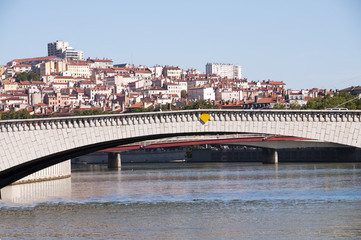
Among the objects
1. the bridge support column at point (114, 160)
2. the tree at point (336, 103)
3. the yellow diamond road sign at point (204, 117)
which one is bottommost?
the bridge support column at point (114, 160)

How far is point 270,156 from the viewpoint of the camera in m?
80.4

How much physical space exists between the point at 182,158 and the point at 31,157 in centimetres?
7100

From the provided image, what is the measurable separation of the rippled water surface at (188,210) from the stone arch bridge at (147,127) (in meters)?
2.62

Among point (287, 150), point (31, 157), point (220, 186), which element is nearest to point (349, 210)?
point (31, 157)

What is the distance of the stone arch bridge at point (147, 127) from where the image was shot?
30594 millimetres

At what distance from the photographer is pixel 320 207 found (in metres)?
31.0

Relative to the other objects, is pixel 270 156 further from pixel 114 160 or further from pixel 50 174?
pixel 50 174

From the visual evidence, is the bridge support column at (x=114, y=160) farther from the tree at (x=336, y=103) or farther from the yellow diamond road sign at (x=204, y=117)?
the yellow diamond road sign at (x=204, y=117)

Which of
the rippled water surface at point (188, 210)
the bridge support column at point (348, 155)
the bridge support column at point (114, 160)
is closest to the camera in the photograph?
the rippled water surface at point (188, 210)

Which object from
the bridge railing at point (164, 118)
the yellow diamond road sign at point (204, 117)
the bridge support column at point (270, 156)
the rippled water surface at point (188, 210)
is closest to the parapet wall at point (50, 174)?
the rippled water surface at point (188, 210)

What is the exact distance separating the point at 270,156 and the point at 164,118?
50450mm

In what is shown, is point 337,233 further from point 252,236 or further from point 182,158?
point 182,158

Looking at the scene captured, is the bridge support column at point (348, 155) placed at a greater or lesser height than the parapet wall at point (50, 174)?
lesser

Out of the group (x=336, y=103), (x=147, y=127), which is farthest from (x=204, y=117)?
(x=336, y=103)
